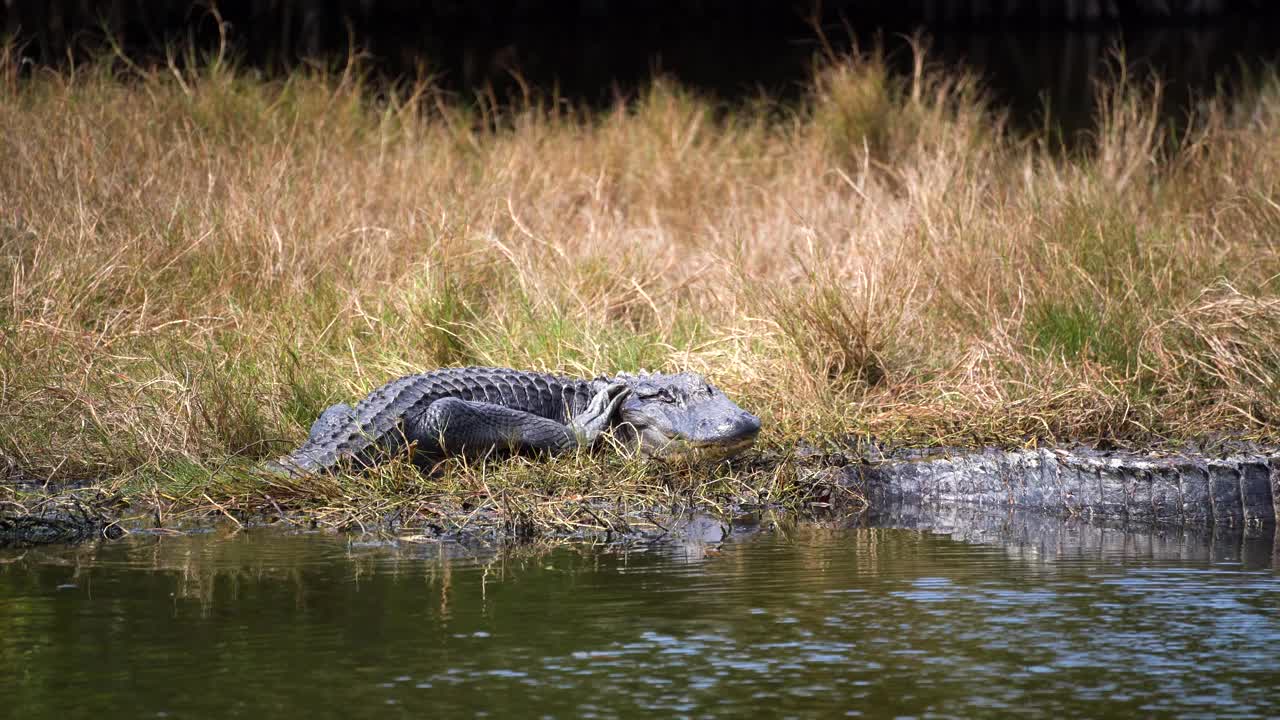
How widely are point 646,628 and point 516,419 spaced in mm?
2048

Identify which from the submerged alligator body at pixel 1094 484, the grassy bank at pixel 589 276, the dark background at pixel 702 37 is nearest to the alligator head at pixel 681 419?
the grassy bank at pixel 589 276

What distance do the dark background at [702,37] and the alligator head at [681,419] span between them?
18.0 ft

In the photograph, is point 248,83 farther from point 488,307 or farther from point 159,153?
point 488,307

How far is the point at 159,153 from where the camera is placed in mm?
8711

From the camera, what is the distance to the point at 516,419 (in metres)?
5.70

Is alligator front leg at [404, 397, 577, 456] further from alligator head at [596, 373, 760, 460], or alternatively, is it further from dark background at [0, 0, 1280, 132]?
dark background at [0, 0, 1280, 132]

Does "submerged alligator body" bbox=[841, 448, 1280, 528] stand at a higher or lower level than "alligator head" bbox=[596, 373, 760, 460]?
lower

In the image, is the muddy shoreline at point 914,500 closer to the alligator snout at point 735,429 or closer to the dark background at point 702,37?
the alligator snout at point 735,429

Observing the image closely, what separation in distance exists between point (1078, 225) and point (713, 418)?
2.69m

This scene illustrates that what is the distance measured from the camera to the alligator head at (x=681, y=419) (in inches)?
217

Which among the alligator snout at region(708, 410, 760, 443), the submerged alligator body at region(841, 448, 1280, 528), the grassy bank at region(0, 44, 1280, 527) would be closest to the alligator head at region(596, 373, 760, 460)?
the alligator snout at region(708, 410, 760, 443)

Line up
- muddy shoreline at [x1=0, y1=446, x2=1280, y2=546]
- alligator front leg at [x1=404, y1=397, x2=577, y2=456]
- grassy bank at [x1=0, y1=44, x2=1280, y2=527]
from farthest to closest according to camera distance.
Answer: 1. grassy bank at [x1=0, y1=44, x2=1280, y2=527]
2. alligator front leg at [x1=404, y1=397, x2=577, y2=456]
3. muddy shoreline at [x1=0, y1=446, x2=1280, y2=546]

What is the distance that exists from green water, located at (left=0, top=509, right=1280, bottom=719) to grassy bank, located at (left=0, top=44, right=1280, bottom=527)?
2.82 feet

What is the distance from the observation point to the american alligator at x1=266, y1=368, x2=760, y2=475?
5500 millimetres
